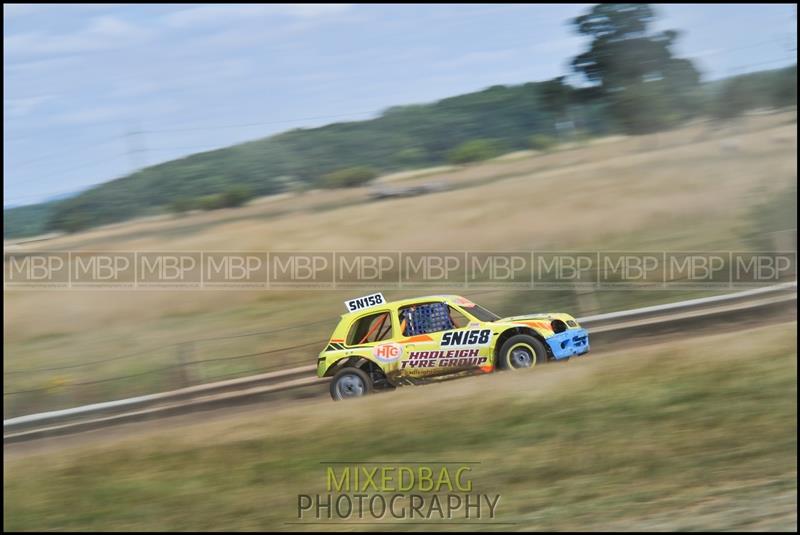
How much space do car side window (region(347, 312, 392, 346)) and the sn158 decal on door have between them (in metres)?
0.69

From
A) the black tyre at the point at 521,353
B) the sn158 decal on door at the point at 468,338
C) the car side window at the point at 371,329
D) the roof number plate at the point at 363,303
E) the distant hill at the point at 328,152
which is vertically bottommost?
the black tyre at the point at 521,353

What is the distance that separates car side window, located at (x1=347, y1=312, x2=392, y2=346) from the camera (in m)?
9.58

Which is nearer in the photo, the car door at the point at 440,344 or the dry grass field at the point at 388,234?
the car door at the point at 440,344

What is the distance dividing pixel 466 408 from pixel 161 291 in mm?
6316

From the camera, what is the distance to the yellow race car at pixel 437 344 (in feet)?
30.7

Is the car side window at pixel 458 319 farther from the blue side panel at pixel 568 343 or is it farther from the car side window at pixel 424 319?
the blue side panel at pixel 568 343

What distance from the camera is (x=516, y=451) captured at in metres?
8.98

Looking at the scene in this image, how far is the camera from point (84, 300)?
13.4 m

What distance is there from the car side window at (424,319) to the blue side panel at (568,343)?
1176mm

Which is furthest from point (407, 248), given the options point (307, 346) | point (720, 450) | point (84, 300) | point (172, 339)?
point (720, 450)

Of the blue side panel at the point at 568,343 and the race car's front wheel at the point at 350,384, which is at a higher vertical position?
the blue side panel at the point at 568,343

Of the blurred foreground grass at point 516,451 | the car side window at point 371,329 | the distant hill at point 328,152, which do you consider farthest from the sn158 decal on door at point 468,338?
the distant hill at point 328,152

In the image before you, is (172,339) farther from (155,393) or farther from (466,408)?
(466,408)

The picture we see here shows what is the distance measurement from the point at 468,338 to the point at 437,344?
369 mm
